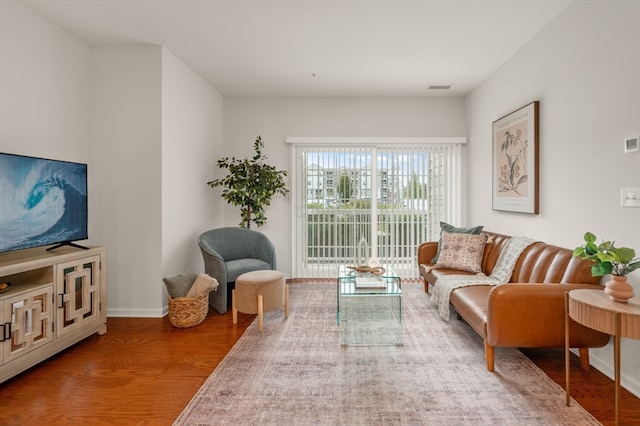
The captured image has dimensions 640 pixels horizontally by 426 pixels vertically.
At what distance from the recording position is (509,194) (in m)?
3.86

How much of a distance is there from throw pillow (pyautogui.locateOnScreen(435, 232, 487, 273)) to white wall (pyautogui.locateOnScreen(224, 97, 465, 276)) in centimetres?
196

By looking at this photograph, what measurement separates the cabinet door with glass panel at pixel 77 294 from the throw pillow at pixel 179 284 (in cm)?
60

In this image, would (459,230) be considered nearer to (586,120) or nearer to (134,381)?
(586,120)

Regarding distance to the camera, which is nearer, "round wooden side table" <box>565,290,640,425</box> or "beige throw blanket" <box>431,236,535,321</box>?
"round wooden side table" <box>565,290,640,425</box>

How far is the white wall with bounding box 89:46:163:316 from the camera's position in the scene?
3588 millimetres

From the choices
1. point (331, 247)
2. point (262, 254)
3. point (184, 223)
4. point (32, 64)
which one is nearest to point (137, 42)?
point (32, 64)

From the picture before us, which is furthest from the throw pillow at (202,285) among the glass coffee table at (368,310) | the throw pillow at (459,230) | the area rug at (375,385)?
the throw pillow at (459,230)

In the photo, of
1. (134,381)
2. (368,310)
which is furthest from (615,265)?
(134,381)

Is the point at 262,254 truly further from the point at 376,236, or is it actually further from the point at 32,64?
the point at 32,64

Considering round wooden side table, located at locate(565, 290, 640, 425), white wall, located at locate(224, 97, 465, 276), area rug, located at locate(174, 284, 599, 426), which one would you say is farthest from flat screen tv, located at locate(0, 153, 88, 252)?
round wooden side table, located at locate(565, 290, 640, 425)

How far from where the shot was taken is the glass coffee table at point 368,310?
2953mm

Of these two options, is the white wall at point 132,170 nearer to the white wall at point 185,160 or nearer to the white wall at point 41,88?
the white wall at point 185,160

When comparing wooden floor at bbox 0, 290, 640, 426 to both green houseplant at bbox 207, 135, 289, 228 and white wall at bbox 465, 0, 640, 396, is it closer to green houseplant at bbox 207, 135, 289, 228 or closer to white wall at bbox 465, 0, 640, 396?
white wall at bbox 465, 0, 640, 396

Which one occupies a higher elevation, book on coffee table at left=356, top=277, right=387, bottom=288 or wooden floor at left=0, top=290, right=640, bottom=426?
book on coffee table at left=356, top=277, right=387, bottom=288
